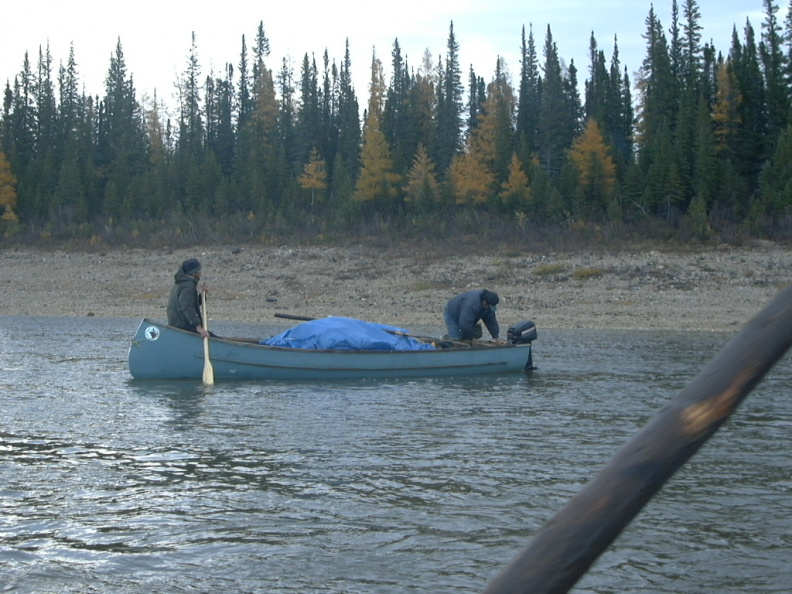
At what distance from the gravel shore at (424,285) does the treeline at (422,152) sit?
17.5ft

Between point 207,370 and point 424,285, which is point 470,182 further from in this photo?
point 207,370

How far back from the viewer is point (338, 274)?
3619 cm

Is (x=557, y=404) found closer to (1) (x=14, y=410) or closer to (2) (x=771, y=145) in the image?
(1) (x=14, y=410)

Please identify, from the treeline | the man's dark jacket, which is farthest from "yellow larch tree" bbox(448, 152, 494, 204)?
the man's dark jacket

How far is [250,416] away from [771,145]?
49802mm

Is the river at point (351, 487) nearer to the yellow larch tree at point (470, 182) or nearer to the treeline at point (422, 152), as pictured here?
the treeline at point (422, 152)

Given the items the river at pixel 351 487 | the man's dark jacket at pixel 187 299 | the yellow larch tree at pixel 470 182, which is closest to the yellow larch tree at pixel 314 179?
the yellow larch tree at pixel 470 182

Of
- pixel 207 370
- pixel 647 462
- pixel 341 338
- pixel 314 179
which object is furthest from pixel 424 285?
pixel 647 462

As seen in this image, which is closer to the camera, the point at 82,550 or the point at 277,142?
the point at 82,550

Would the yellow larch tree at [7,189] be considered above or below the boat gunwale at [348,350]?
above

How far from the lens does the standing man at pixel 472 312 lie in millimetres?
15844

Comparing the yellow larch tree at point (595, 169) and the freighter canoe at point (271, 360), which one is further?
the yellow larch tree at point (595, 169)

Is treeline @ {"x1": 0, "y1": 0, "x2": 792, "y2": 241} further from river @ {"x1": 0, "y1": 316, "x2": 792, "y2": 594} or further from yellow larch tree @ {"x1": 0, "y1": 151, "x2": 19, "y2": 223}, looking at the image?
river @ {"x1": 0, "y1": 316, "x2": 792, "y2": 594}

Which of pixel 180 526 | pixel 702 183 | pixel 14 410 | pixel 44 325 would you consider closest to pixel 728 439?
pixel 180 526
